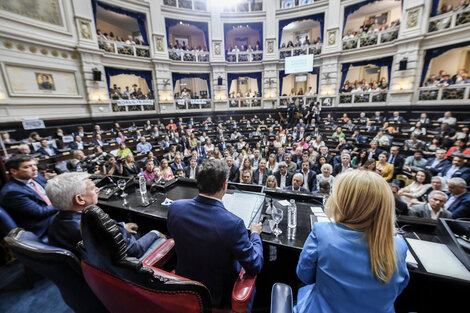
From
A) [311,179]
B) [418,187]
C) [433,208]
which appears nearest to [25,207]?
[311,179]

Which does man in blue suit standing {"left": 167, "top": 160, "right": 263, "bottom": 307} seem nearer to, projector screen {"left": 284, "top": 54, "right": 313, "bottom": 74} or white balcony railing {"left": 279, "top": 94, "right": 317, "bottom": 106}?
white balcony railing {"left": 279, "top": 94, "right": 317, "bottom": 106}

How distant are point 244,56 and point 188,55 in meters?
4.04

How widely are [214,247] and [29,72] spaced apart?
1115 centimetres

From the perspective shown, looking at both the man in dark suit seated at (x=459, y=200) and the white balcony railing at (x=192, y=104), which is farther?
the white balcony railing at (x=192, y=104)

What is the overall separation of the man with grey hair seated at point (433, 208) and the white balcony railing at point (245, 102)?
12609 mm

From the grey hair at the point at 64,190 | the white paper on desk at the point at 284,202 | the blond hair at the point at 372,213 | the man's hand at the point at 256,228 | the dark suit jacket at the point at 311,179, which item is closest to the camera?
the blond hair at the point at 372,213

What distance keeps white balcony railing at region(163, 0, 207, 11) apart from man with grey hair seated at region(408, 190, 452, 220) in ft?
50.3

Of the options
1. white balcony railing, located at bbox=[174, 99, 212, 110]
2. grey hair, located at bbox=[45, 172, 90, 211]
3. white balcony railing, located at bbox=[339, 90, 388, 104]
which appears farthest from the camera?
white balcony railing, located at bbox=[174, 99, 212, 110]

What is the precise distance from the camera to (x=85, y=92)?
9578mm

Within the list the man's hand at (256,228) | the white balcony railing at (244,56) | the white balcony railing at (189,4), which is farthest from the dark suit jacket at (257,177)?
the white balcony railing at (189,4)

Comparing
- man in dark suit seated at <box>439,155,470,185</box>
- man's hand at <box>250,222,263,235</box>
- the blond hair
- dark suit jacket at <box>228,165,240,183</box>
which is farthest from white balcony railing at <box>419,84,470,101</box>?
man's hand at <box>250,222,263,235</box>

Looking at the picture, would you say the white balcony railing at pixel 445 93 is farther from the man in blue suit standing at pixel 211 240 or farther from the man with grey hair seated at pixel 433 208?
the man in blue suit standing at pixel 211 240

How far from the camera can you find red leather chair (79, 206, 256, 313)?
0.76 metres

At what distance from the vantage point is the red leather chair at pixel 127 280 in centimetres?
76
